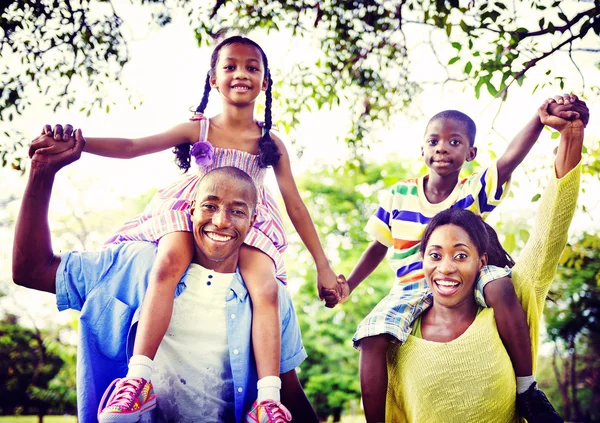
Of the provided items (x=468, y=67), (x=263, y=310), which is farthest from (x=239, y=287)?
(x=468, y=67)

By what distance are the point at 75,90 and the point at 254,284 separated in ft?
9.14

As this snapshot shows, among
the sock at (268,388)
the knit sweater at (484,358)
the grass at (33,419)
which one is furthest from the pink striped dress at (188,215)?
the grass at (33,419)

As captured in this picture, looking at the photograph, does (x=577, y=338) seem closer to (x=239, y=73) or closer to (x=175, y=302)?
(x=239, y=73)

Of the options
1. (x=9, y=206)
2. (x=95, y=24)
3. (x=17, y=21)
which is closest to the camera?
(x=17, y=21)

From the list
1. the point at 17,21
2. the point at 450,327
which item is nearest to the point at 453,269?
the point at 450,327

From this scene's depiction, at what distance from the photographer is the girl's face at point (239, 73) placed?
3.46 meters

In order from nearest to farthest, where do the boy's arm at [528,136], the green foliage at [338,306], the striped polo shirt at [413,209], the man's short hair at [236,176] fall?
the boy's arm at [528,136] < the man's short hair at [236,176] < the striped polo shirt at [413,209] < the green foliage at [338,306]

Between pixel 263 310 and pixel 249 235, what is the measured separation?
41cm

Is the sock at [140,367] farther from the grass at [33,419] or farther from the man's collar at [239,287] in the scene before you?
the grass at [33,419]

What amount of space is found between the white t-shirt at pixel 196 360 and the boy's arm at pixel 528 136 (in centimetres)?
156

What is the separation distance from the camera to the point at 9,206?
15.9 meters

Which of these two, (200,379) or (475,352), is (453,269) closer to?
(475,352)

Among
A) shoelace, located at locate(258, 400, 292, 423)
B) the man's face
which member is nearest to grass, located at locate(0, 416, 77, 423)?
the man's face

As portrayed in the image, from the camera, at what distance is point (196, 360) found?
2768mm
